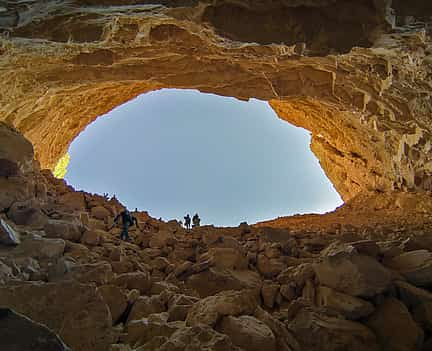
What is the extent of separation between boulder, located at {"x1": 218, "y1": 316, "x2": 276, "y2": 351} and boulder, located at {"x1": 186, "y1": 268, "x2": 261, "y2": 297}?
111cm

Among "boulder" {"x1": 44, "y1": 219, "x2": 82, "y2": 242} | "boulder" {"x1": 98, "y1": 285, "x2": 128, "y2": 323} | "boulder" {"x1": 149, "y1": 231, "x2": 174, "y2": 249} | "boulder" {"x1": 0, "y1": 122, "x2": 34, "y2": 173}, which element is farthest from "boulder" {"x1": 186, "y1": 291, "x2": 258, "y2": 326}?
"boulder" {"x1": 0, "y1": 122, "x2": 34, "y2": 173}

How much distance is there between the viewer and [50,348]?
1.49 m

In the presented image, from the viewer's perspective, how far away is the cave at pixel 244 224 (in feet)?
8.77

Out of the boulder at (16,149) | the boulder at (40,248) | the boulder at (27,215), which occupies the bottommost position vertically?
the boulder at (40,248)

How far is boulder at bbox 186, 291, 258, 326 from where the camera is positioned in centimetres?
258

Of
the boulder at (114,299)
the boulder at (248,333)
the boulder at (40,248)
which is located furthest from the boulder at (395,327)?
the boulder at (40,248)

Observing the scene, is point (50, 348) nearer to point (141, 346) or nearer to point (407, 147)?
point (141, 346)

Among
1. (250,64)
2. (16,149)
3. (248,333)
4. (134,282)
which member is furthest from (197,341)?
(250,64)

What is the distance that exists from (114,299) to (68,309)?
46 cm

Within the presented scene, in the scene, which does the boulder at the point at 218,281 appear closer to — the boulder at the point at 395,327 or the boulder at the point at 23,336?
the boulder at the point at 395,327

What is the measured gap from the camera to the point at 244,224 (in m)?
7.45

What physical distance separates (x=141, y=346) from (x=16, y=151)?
16.1ft

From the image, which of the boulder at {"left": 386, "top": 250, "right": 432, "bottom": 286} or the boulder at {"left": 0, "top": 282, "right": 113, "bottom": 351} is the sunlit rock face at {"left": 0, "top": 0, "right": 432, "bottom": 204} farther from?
the boulder at {"left": 0, "top": 282, "right": 113, "bottom": 351}

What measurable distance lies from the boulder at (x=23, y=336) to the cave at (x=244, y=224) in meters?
0.04
